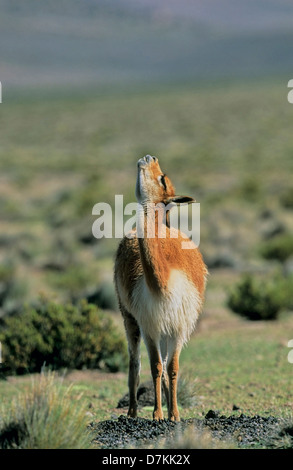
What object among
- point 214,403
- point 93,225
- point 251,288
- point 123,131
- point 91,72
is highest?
point 91,72

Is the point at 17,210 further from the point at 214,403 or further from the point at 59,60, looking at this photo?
the point at 59,60

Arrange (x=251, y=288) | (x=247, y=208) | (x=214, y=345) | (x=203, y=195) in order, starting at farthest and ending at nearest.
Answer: (x=203, y=195)
(x=247, y=208)
(x=251, y=288)
(x=214, y=345)

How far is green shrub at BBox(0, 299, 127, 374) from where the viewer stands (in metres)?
9.49

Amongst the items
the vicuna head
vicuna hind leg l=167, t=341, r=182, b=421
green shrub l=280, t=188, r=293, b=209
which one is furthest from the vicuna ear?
Result: green shrub l=280, t=188, r=293, b=209

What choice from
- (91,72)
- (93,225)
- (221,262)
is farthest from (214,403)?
(91,72)

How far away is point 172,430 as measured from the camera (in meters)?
5.51

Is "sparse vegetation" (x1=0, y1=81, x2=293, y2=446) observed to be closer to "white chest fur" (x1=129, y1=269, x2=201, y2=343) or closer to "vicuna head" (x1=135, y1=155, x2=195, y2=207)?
"white chest fur" (x1=129, y1=269, x2=201, y2=343)

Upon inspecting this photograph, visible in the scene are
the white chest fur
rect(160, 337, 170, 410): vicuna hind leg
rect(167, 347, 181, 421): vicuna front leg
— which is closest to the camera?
the white chest fur

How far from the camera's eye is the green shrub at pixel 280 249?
18641mm

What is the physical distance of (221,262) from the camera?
17859mm

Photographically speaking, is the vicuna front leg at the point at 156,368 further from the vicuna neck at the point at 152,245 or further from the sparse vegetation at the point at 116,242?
the sparse vegetation at the point at 116,242

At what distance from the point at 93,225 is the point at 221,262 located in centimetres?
737

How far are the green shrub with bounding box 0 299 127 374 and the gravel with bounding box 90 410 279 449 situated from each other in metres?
3.65

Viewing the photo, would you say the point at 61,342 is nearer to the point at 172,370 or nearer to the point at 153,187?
the point at 172,370
